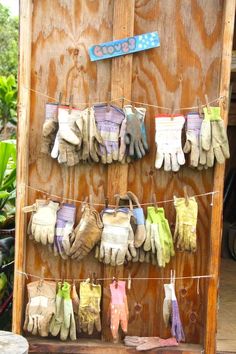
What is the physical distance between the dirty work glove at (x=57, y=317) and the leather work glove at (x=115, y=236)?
403 millimetres

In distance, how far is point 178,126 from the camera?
361 centimetres

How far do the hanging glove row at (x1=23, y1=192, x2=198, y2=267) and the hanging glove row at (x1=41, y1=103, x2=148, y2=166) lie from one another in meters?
0.32

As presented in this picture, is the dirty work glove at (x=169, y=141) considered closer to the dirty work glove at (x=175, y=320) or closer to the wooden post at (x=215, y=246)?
the wooden post at (x=215, y=246)

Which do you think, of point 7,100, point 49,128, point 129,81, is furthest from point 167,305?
point 7,100

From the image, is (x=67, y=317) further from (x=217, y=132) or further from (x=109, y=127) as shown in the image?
(x=217, y=132)

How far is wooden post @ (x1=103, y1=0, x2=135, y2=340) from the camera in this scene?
3639 mm

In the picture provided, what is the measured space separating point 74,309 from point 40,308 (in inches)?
9.1

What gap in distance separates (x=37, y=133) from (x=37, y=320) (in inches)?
49.7

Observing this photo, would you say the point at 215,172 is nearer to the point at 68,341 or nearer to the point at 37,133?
the point at 37,133

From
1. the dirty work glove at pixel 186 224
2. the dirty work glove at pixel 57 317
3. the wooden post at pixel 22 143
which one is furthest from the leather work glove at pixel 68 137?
the dirty work glove at pixel 57 317

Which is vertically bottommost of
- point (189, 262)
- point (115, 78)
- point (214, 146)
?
point (189, 262)

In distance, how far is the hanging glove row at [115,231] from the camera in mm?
3611

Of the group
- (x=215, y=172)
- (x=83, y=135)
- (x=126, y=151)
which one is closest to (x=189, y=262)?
(x=215, y=172)

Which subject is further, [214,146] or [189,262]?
[189,262]
